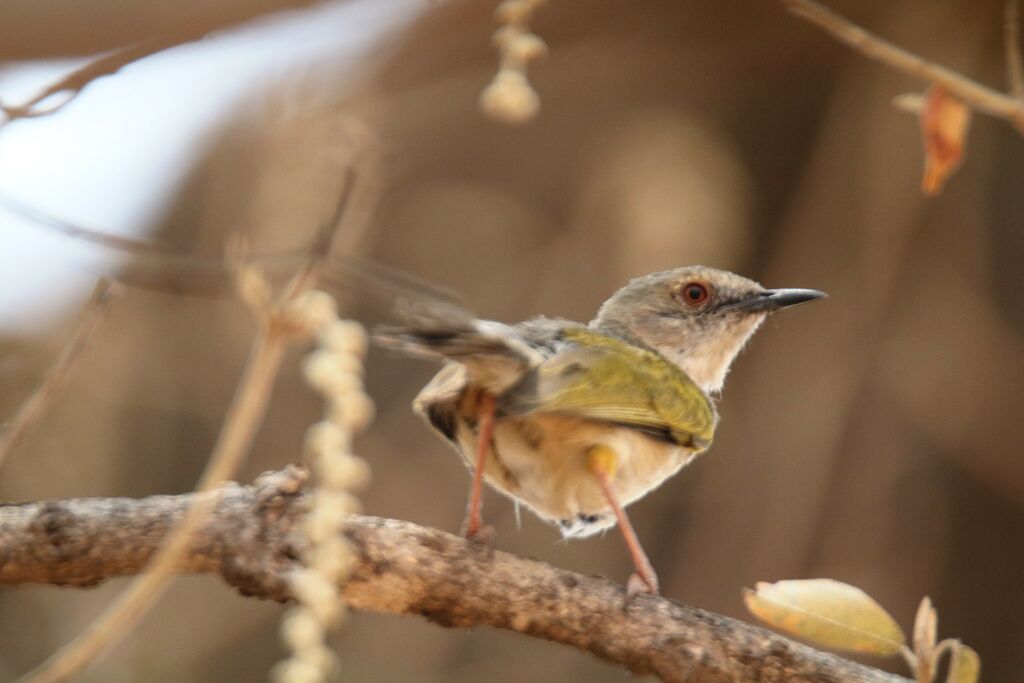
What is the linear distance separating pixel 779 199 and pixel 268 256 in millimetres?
6050

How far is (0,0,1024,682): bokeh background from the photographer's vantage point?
20.5ft

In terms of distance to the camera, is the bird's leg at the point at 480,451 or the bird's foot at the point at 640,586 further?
the bird's leg at the point at 480,451

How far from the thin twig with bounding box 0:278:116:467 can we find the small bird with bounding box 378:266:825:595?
2.84 ft

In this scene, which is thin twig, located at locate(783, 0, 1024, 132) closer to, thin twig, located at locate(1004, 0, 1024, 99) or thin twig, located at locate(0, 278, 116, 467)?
thin twig, located at locate(1004, 0, 1024, 99)

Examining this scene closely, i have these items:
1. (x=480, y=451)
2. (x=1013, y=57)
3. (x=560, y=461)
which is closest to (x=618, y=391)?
(x=560, y=461)

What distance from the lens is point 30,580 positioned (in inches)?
101

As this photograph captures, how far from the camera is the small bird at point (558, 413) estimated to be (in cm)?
299

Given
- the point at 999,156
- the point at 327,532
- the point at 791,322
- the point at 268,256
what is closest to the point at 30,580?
the point at 268,256

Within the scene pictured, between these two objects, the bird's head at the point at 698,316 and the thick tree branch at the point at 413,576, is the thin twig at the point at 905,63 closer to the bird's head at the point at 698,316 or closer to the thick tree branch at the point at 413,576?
the thick tree branch at the point at 413,576

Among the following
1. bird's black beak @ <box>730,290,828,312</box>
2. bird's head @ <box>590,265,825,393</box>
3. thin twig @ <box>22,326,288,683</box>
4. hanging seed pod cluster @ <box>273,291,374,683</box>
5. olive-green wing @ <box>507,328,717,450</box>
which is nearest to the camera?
thin twig @ <box>22,326,288,683</box>

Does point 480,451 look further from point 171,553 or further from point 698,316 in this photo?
point 171,553

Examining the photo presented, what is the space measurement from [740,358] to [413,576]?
4.89 metres

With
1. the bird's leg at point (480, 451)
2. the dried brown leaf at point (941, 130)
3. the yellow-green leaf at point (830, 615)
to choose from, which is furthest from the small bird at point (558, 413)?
the dried brown leaf at point (941, 130)

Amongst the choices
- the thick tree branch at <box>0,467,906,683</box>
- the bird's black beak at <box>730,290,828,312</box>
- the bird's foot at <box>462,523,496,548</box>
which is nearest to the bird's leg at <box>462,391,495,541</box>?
the bird's foot at <box>462,523,496,548</box>
